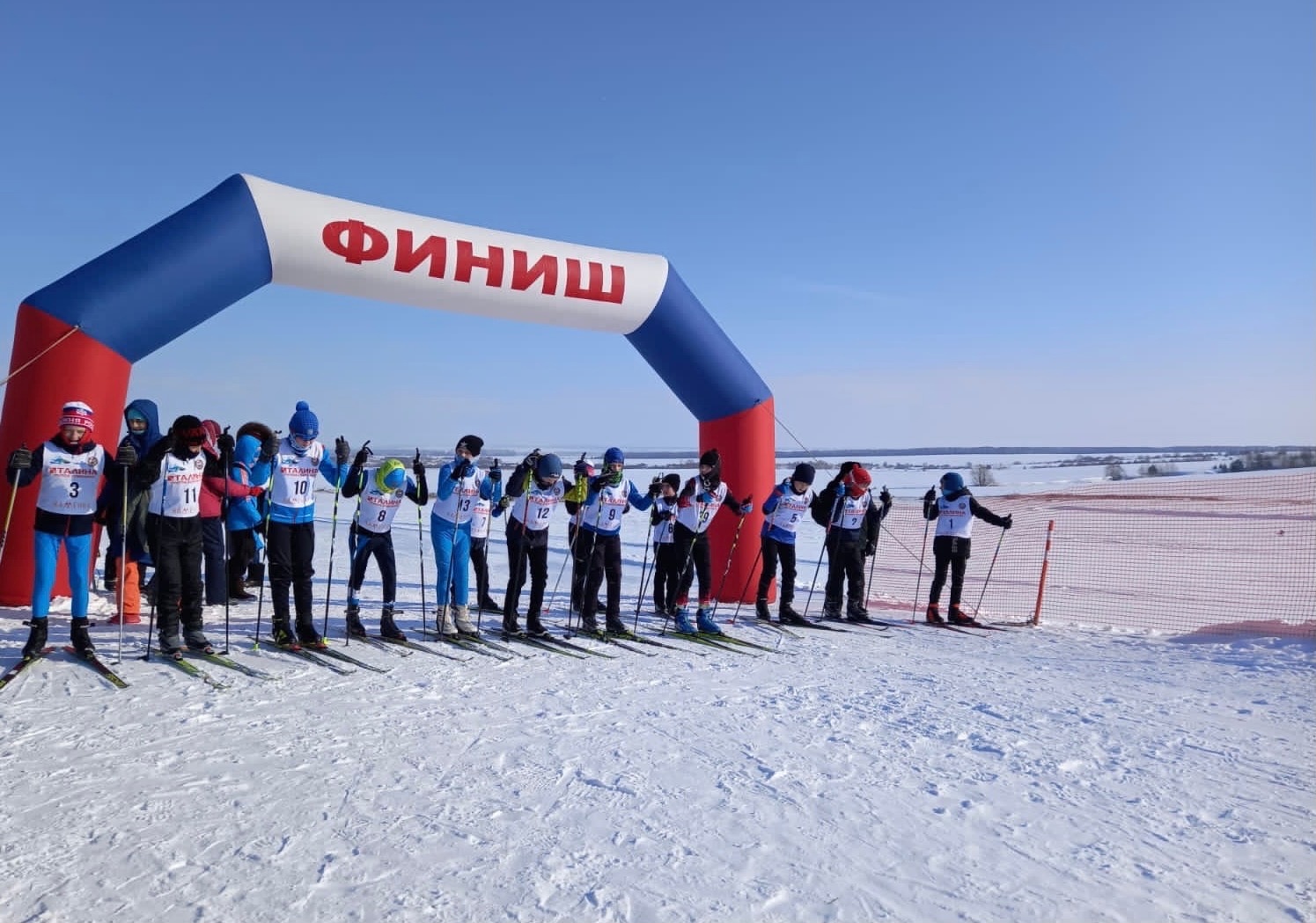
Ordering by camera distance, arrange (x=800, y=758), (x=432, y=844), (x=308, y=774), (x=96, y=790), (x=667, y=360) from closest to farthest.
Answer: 1. (x=432, y=844)
2. (x=96, y=790)
3. (x=308, y=774)
4. (x=800, y=758)
5. (x=667, y=360)

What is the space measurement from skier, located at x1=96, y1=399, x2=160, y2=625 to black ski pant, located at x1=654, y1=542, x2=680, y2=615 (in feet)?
14.8

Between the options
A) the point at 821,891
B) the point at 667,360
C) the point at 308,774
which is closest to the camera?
the point at 821,891

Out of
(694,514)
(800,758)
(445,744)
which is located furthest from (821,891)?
(694,514)

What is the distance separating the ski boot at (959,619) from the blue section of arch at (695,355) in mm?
3176

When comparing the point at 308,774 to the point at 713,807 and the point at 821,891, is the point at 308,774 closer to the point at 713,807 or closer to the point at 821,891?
the point at 713,807

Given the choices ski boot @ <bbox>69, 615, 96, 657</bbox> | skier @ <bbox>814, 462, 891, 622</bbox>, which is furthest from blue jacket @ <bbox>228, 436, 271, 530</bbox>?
skier @ <bbox>814, 462, 891, 622</bbox>

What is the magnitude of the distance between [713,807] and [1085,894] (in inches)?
54.5

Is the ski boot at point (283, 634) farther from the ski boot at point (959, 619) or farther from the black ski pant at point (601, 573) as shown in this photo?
the ski boot at point (959, 619)

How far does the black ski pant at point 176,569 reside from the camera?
18.5ft

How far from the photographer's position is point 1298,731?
4.74 meters

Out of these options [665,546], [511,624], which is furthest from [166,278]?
[665,546]

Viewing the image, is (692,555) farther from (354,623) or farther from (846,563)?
(354,623)

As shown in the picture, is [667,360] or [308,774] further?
[667,360]

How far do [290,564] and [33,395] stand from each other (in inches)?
115
